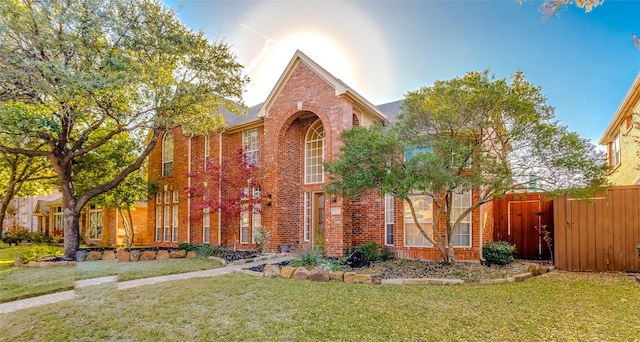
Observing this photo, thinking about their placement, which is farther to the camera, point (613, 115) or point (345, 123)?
point (613, 115)

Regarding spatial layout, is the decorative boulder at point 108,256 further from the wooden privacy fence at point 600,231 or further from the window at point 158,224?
the wooden privacy fence at point 600,231

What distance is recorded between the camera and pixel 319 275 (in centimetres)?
771

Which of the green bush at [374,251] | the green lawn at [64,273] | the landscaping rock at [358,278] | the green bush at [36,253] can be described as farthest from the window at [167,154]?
the landscaping rock at [358,278]

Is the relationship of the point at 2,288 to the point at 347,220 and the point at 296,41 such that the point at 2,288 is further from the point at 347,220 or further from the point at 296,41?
the point at 296,41

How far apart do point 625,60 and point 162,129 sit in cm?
1552

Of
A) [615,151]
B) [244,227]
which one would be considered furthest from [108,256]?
[615,151]

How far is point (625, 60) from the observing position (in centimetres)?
916

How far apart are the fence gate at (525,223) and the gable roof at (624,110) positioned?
4.22 metres

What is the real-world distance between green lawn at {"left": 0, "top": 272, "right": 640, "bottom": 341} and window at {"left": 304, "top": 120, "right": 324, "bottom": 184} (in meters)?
6.58

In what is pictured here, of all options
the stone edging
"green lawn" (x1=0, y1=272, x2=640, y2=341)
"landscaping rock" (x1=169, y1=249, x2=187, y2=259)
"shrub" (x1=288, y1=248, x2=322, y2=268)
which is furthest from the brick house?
"green lawn" (x1=0, y1=272, x2=640, y2=341)

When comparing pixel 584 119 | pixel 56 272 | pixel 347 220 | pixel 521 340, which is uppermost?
pixel 584 119

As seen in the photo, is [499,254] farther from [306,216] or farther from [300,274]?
[306,216]

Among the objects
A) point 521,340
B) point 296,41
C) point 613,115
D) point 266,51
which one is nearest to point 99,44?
point 266,51

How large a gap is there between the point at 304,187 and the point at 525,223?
8.10 meters
